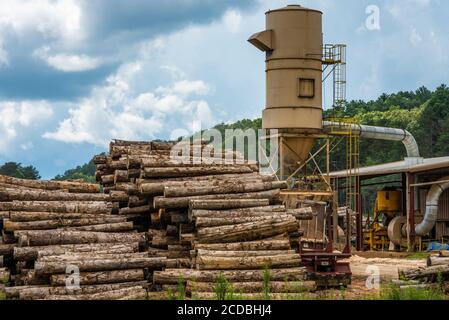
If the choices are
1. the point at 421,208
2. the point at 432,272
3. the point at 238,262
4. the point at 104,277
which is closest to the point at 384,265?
the point at 421,208

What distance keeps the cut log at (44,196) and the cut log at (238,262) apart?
5.41m

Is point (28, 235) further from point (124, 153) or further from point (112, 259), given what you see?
point (124, 153)

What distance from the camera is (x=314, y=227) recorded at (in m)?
35.1

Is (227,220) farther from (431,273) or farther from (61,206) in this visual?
(431,273)

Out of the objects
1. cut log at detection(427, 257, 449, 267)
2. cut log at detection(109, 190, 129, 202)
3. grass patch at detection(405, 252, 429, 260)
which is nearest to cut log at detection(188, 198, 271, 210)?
cut log at detection(109, 190, 129, 202)

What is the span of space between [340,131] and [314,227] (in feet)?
25.0

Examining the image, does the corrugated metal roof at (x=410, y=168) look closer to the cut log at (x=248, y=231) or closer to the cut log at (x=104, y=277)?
the cut log at (x=248, y=231)

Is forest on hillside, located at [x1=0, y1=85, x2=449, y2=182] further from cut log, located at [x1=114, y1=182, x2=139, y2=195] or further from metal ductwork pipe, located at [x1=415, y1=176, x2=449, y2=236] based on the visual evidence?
cut log, located at [x1=114, y1=182, x2=139, y2=195]

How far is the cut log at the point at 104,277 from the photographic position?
64.6 ft

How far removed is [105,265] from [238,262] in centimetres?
329

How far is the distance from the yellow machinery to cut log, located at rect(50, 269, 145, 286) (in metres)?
26.7

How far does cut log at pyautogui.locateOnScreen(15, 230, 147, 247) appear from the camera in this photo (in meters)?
21.4

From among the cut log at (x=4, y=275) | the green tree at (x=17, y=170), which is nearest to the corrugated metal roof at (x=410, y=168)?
the cut log at (x=4, y=275)

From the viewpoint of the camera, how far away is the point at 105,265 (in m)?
20.5
